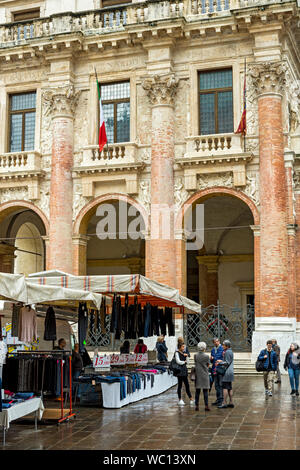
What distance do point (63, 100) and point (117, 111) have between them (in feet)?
7.28

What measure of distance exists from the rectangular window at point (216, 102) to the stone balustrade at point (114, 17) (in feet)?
7.50

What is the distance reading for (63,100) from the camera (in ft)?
78.5

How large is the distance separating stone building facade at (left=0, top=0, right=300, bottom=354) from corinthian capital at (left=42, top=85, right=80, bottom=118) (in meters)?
0.05

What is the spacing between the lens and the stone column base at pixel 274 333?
2012 cm

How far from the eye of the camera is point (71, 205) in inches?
935

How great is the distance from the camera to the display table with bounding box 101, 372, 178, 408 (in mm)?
12461

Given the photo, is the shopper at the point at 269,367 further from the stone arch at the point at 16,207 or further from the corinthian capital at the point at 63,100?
the corinthian capital at the point at 63,100

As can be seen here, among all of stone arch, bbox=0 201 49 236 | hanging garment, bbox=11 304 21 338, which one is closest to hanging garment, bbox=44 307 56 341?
hanging garment, bbox=11 304 21 338

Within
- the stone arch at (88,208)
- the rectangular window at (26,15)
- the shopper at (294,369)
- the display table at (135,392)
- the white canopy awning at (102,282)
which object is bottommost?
the display table at (135,392)

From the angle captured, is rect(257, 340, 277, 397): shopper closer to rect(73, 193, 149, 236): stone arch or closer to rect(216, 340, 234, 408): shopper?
rect(216, 340, 234, 408): shopper

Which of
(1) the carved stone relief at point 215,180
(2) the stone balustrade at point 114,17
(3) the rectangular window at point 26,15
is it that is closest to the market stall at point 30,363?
(1) the carved stone relief at point 215,180

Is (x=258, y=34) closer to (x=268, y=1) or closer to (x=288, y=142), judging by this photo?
(x=268, y=1)

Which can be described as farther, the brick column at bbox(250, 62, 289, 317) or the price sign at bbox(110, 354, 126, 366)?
the brick column at bbox(250, 62, 289, 317)

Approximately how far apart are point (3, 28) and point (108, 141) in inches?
275
